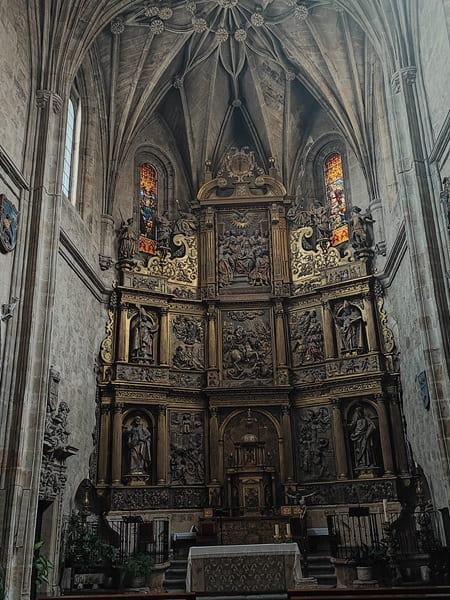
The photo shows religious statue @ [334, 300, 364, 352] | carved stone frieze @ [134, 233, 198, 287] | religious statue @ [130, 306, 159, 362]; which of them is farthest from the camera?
carved stone frieze @ [134, 233, 198, 287]

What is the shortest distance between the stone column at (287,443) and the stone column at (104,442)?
530 cm

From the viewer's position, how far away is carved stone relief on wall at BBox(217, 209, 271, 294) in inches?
865

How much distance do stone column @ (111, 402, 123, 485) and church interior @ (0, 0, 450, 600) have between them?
0.06 m

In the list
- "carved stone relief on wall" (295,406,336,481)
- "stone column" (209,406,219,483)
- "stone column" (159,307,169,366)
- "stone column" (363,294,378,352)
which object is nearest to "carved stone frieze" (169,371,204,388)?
"stone column" (159,307,169,366)

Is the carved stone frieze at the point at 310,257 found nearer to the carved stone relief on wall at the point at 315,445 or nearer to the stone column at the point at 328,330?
the stone column at the point at 328,330

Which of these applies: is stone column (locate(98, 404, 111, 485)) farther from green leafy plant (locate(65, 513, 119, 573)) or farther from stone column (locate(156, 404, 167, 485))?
green leafy plant (locate(65, 513, 119, 573))

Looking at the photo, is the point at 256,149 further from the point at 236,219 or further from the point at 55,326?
the point at 55,326

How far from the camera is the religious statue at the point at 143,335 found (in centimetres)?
1991

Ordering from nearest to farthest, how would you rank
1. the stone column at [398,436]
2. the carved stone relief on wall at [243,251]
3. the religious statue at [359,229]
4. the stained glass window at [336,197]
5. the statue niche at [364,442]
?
the stone column at [398,436]
the statue niche at [364,442]
the religious statue at [359,229]
the stained glass window at [336,197]
the carved stone relief on wall at [243,251]

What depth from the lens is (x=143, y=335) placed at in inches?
794

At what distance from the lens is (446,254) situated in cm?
1374

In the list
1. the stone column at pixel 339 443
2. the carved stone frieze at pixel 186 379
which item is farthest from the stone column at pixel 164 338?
the stone column at pixel 339 443

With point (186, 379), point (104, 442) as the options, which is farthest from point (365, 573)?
point (186, 379)

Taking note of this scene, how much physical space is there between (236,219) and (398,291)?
6.80m
